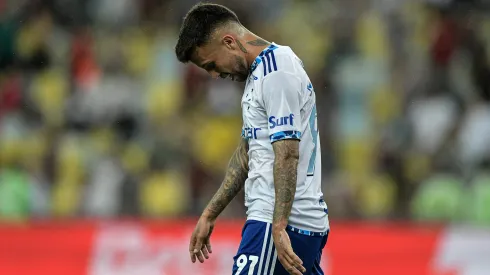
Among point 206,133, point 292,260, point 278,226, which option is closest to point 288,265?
point 292,260

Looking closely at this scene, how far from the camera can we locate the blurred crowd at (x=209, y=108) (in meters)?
11.4

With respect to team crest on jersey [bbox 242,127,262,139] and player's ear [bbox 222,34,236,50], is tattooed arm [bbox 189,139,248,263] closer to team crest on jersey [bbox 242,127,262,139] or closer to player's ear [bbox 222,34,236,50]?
team crest on jersey [bbox 242,127,262,139]

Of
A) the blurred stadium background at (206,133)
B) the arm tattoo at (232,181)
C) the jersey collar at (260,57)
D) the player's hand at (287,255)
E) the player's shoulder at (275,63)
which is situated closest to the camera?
the player's hand at (287,255)

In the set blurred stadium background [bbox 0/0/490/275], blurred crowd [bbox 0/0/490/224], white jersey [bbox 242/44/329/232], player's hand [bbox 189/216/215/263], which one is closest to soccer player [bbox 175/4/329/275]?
white jersey [bbox 242/44/329/232]

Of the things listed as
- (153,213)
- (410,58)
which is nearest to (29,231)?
(153,213)

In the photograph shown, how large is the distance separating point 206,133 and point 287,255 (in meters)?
7.52

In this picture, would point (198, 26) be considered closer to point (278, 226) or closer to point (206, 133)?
point (278, 226)

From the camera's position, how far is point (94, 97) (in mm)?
12648

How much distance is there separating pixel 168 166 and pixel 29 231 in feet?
7.56

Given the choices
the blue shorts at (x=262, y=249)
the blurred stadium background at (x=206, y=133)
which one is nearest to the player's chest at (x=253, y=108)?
the blue shorts at (x=262, y=249)

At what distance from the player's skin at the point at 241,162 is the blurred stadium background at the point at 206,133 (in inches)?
157

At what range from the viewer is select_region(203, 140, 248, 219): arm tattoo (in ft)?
18.0

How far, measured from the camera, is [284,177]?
4.88 metres

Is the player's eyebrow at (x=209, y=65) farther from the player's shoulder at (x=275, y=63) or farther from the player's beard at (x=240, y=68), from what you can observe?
the player's shoulder at (x=275, y=63)
